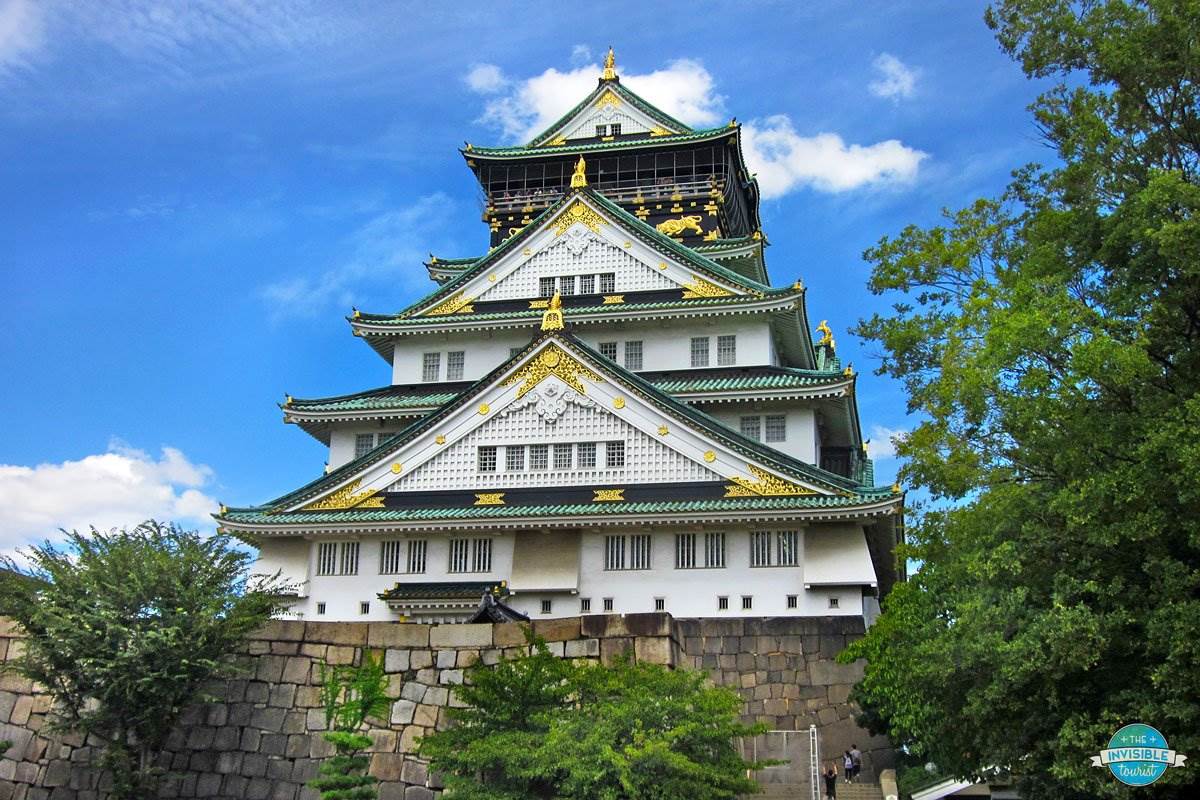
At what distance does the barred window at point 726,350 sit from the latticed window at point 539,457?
7026 millimetres

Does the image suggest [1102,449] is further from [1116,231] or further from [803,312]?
[803,312]

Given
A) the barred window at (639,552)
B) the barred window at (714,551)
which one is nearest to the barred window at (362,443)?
the barred window at (639,552)

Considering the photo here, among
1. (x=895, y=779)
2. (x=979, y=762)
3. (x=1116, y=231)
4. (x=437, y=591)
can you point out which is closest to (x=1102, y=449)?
(x=1116, y=231)

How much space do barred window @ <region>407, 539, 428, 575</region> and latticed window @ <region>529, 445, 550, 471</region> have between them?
3.60 m

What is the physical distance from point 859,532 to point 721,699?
1384 cm

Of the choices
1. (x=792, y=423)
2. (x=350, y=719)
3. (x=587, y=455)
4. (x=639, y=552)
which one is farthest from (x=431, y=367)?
(x=350, y=719)

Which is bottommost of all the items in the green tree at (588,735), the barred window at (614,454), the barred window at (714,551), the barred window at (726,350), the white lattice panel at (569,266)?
the green tree at (588,735)

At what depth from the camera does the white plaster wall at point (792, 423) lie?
3453 centimetres

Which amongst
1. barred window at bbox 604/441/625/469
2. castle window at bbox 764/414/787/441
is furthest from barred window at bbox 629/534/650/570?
castle window at bbox 764/414/787/441

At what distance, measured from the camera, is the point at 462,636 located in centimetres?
2028

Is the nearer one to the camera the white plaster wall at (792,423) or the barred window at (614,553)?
the barred window at (614,553)

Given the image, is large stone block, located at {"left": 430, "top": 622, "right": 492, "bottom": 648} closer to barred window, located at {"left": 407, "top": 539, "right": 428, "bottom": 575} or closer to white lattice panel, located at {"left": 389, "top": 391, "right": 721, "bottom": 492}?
white lattice panel, located at {"left": 389, "top": 391, "right": 721, "bottom": 492}

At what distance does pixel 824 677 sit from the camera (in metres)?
27.5

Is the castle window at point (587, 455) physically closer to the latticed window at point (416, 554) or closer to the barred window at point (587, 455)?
the barred window at point (587, 455)
